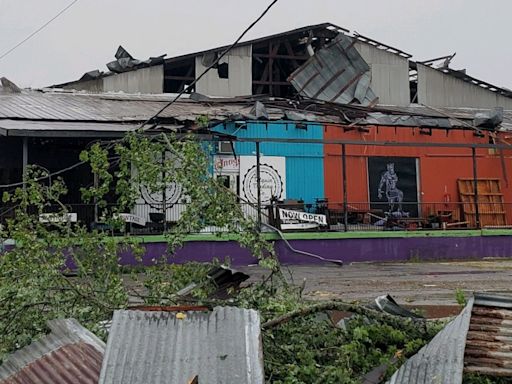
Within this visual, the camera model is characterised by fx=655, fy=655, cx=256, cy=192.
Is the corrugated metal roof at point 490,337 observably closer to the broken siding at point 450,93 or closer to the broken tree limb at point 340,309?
the broken tree limb at point 340,309

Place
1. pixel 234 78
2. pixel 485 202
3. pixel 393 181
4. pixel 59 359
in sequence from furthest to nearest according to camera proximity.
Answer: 1. pixel 234 78
2. pixel 393 181
3. pixel 485 202
4. pixel 59 359

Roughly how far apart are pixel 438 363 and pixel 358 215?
1718cm

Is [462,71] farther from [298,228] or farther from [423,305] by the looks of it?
[423,305]

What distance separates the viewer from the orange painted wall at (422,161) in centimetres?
2183

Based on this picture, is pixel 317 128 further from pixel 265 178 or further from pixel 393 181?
pixel 393 181

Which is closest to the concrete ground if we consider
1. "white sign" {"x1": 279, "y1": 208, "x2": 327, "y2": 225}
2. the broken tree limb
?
"white sign" {"x1": 279, "y1": 208, "x2": 327, "y2": 225}

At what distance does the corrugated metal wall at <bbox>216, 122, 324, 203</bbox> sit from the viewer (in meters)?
20.6

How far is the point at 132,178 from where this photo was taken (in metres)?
6.30

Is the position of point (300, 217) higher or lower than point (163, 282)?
higher

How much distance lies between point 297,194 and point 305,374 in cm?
1719

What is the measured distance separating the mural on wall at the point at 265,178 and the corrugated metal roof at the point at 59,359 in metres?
16.0

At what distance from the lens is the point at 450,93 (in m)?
28.0

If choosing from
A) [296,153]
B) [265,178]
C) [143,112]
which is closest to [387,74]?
[296,153]

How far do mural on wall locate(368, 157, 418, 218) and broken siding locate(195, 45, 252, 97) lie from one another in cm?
570
